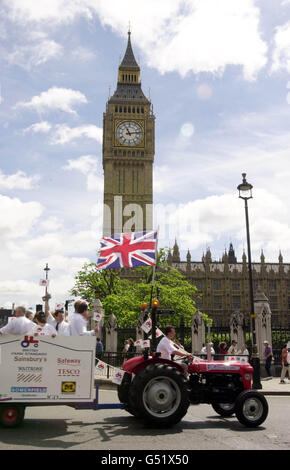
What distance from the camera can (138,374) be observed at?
7855 mm

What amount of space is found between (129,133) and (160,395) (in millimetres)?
75255

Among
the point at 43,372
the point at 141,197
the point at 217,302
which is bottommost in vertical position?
the point at 43,372

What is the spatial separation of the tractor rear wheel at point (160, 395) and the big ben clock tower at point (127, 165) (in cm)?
6954

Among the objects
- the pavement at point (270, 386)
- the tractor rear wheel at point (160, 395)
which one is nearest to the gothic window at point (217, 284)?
the pavement at point (270, 386)

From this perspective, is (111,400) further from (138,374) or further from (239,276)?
(239,276)

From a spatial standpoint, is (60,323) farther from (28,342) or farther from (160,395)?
(160,395)

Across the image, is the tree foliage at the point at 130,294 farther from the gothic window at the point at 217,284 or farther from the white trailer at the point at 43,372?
the gothic window at the point at 217,284

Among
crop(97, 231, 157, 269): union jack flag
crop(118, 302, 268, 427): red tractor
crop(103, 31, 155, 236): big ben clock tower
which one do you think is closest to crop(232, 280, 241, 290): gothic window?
crop(103, 31, 155, 236): big ben clock tower

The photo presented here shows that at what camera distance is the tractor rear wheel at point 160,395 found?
7.70 metres

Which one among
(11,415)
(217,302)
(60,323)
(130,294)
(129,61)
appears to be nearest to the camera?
(11,415)

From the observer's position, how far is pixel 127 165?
79.6m

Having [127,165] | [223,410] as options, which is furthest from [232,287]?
[223,410]
